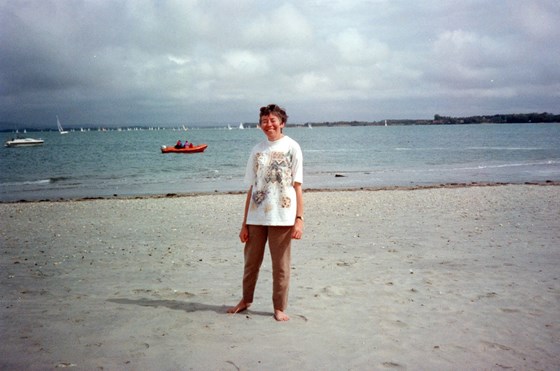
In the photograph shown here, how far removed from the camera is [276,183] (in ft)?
14.3

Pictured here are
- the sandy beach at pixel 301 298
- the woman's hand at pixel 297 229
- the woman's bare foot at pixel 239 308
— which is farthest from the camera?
the woman's bare foot at pixel 239 308

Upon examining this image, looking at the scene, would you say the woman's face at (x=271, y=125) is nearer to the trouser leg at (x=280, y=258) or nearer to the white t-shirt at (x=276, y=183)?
the white t-shirt at (x=276, y=183)

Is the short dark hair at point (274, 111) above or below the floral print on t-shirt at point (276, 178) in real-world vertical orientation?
above

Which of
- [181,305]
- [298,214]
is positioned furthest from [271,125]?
[181,305]

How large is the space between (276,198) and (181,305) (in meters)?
1.67

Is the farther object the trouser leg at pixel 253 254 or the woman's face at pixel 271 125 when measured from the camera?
the trouser leg at pixel 253 254

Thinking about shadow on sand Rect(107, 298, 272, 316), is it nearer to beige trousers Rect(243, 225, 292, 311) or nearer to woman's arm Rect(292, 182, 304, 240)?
beige trousers Rect(243, 225, 292, 311)

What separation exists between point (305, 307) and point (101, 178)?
25331mm

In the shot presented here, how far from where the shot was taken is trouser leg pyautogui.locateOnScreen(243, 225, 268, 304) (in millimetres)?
4465

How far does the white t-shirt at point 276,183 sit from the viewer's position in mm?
4332

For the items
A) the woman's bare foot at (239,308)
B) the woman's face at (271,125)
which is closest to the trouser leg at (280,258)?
the woman's bare foot at (239,308)

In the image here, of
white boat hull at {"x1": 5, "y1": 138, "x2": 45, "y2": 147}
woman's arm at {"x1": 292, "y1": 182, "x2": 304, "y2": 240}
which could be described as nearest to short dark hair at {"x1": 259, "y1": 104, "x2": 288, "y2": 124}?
woman's arm at {"x1": 292, "y1": 182, "x2": 304, "y2": 240}

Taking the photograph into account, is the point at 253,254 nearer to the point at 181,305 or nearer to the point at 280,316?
the point at 280,316

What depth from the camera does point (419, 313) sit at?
4.64 metres
